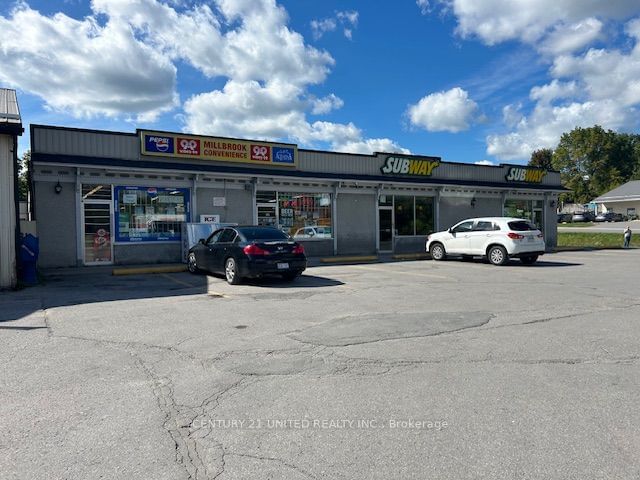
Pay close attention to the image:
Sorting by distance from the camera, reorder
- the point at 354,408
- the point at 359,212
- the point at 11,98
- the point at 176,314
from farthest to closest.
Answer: the point at 359,212, the point at 11,98, the point at 176,314, the point at 354,408

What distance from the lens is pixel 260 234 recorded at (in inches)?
478

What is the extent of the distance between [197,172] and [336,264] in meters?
6.13

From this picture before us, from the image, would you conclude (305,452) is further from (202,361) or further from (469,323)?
(469,323)

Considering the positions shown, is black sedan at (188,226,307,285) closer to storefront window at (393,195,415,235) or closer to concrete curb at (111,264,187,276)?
concrete curb at (111,264,187,276)

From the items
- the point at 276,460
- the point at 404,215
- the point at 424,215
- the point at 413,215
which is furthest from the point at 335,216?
the point at 276,460

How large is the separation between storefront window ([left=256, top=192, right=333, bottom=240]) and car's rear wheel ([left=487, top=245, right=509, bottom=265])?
6814 millimetres

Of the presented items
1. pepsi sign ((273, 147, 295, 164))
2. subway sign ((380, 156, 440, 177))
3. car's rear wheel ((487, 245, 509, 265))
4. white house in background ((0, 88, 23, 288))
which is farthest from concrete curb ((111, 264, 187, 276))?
subway sign ((380, 156, 440, 177))

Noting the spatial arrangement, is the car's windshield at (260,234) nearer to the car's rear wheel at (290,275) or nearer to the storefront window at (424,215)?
the car's rear wheel at (290,275)

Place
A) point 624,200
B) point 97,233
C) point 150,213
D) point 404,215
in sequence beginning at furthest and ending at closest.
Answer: point 624,200 < point 404,215 < point 150,213 < point 97,233

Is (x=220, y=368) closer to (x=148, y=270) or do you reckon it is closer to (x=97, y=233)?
(x=148, y=270)

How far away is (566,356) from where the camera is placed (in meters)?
5.57

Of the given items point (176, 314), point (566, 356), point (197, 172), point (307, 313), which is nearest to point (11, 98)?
point (197, 172)

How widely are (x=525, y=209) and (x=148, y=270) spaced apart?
71.6ft

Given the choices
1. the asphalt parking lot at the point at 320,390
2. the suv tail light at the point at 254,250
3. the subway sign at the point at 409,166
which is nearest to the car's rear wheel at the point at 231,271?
the suv tail light at the point at 254,250
